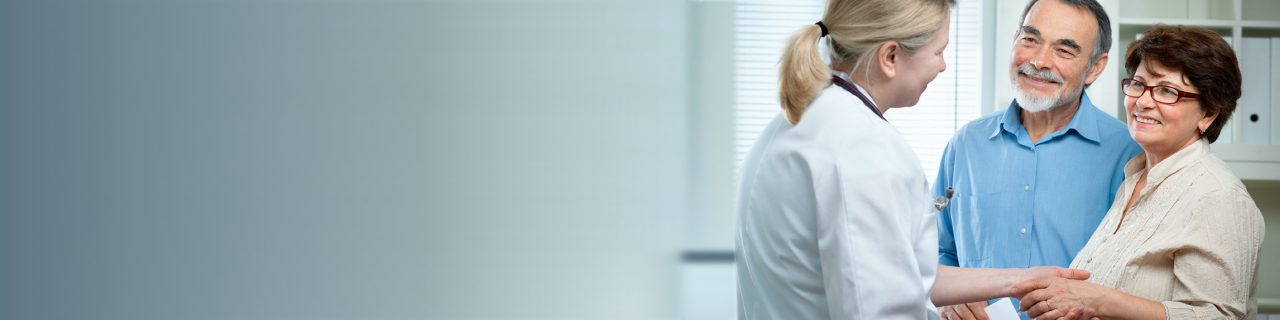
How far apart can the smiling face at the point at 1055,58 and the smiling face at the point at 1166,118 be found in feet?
0.79

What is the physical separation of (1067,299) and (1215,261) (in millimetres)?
222

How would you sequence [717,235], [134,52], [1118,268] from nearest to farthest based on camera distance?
[1118,268], [134,52], [717,235]

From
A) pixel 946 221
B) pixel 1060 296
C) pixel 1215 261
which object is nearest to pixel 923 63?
pixel 1060 296

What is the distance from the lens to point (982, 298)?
134 centimetres

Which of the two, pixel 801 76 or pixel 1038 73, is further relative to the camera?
pixel 1038 73

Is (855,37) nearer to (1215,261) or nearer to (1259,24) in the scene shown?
(1215,261)

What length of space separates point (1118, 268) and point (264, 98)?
2.35 meters

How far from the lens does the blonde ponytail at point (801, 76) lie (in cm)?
114

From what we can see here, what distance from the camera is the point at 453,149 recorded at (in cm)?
343

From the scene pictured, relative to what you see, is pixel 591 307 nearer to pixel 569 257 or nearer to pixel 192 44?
pixel 569 257

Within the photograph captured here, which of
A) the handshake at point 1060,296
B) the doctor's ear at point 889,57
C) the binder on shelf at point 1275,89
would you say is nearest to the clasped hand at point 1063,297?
the handshake at point 1060,296

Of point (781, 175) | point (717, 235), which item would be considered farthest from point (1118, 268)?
point (717, 235)

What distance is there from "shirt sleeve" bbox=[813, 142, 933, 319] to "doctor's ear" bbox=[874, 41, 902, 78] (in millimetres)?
143

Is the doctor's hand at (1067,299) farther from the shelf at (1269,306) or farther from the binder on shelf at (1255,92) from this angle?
the shelf at (1269,306)
